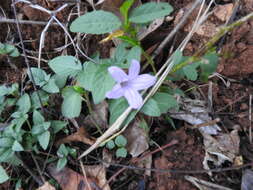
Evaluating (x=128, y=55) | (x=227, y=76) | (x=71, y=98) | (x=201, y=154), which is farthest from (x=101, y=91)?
(x=227, y=76)

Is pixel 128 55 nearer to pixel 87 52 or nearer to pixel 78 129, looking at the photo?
pixel 87 52

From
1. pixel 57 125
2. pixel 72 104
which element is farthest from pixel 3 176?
pixel 72 104

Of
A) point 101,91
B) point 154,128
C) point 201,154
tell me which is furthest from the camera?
point 154,128

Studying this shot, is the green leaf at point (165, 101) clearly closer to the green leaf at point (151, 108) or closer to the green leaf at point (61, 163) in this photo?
the green leaf at point (151, 108)

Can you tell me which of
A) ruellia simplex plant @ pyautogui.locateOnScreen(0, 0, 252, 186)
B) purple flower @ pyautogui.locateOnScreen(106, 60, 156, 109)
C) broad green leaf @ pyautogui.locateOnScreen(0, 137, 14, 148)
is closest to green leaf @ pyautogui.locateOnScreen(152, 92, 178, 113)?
ruellia simplex plant @ pyautogui.locateOnScreen(0, 0, 252, 186)

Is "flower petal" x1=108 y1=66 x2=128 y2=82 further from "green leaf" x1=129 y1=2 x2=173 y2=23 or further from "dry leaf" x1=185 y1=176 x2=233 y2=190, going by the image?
"dry leaf" x1=185 y1=176 x2=233 y2=190
